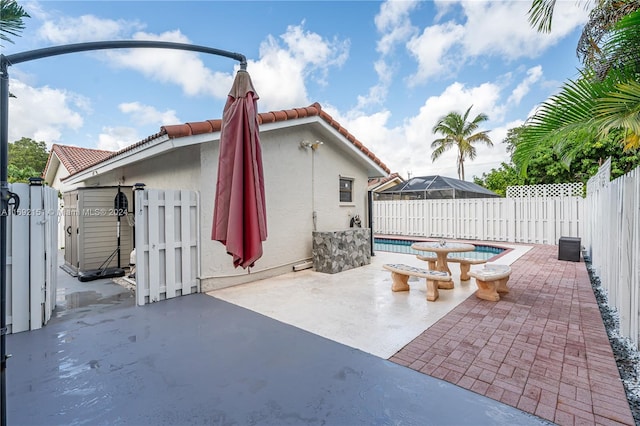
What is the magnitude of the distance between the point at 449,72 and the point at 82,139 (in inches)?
860

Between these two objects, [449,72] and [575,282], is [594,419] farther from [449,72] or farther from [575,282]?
[449,72]

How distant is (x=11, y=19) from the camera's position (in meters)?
5.25

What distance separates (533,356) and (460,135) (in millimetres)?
28618

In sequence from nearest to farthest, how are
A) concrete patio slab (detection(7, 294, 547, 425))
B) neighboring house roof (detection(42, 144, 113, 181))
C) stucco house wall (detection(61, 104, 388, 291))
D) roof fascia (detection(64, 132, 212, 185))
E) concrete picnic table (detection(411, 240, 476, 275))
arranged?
1. concrete patio slab (detection(7, 294, 547, 425))
2. roof fascia (detection(64, 132, 212, 185))
3. stucco house wall (detection(61, 104, 388, 291))
4. concrete picnic table (detection(411, 240, 476, 275))
5. neighboring house roof (detection(42, 144, 113, 181))

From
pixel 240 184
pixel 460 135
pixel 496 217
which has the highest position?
pixel 460 135

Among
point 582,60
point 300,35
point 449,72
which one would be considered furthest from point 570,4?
point 449,72

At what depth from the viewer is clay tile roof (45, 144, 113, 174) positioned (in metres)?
15.6

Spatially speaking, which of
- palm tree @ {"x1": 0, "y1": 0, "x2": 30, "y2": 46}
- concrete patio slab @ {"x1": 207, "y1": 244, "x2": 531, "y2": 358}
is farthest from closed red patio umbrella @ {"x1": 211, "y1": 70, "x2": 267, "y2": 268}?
palm tree @ {"x1": 0, "y1": 0, "x2": 30, "y2": 46}

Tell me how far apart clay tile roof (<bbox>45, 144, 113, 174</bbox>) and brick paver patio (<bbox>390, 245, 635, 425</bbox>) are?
705 inches

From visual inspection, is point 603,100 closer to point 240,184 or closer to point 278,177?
point 240,184

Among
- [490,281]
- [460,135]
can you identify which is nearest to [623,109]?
[490,281]

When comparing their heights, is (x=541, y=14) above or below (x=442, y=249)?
above

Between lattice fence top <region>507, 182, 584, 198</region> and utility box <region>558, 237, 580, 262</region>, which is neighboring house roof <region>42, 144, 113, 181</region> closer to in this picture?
utility box <region>558, 237, 580, 262</region>

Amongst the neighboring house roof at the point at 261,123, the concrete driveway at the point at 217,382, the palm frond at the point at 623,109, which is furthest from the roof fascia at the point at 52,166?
the palm frond at the point at 623,109
